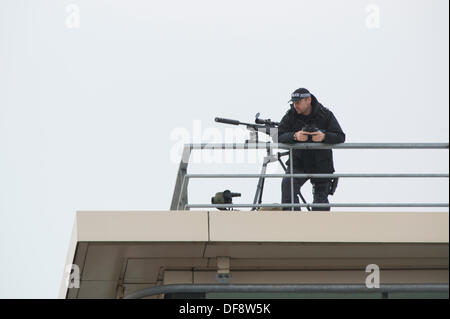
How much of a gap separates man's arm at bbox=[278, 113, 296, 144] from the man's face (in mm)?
129

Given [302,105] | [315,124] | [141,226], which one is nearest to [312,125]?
[315,124]

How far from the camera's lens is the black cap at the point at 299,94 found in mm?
12188

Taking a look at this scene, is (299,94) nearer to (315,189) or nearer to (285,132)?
(285,132)

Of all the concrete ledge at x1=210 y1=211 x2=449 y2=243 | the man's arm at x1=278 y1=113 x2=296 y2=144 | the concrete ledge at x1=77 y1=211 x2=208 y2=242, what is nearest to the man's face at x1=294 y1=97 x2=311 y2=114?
A: the man's arm at x1=278 y1=113 x2=296 y2=144

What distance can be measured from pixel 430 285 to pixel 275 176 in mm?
1578

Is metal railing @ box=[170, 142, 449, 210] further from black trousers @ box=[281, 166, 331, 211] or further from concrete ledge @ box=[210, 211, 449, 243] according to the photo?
black trousers @ box=[281, 166, 331, 211]

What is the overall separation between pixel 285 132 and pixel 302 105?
40 cm

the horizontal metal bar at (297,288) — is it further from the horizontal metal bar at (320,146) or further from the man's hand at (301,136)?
the man's hand at (301,136)

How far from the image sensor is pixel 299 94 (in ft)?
40.0

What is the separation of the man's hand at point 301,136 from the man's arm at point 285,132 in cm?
5

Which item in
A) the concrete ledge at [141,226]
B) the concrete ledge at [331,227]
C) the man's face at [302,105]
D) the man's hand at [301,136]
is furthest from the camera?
the man's face at [302,105]

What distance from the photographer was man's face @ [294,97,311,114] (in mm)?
12180

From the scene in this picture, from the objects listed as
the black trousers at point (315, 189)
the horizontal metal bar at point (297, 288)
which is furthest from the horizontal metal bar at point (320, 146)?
the horizontal metal bar at point (297, 288)
